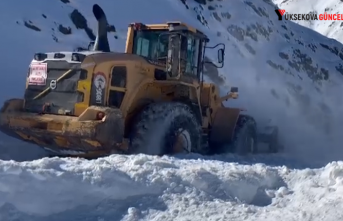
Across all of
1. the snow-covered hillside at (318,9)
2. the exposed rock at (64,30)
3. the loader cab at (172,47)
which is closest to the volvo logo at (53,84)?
the loader cab at (172,47)

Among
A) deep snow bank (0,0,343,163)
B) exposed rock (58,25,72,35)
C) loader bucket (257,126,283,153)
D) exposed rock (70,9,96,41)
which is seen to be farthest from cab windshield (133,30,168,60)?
exposed rock (70,9,96,41)

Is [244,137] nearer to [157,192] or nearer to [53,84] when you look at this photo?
[53,84]

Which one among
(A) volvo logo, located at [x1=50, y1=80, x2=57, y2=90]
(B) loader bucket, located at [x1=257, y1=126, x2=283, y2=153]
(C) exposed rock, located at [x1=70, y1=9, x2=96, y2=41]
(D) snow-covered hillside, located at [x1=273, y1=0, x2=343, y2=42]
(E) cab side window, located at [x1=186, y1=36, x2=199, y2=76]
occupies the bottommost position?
(B) loader bucket, located at [x1=257, y1=126, x2=283, y2=153]

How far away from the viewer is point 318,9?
355ft

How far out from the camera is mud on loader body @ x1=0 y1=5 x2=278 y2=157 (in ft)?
26.8

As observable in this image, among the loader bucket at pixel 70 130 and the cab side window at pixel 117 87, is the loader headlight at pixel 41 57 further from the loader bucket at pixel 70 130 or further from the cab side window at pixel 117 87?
the cab side window at pixel 117 87

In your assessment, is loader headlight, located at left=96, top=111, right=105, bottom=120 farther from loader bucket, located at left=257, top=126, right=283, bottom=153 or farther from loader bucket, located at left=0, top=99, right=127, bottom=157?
loader bucket, located at left=257, top=126, right=283, bottom=153

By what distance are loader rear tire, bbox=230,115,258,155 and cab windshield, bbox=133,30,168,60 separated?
7.58 feet

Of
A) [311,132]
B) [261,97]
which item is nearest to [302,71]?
[261,97]

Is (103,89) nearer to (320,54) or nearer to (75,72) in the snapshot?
(75,72)

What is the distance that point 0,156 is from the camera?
9383 mm

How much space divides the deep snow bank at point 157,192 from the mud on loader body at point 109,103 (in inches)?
73.7

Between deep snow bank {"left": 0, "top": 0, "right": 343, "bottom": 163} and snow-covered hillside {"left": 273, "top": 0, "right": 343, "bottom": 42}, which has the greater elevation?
snow-covered hillside {"left": 273, "top": 0, "right": 343, "bottom": 42}

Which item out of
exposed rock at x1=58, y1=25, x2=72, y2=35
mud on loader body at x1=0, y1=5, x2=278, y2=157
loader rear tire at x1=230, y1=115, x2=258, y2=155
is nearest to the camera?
mud on loader body at x1=0, y1=5, x2=278, y2=157
